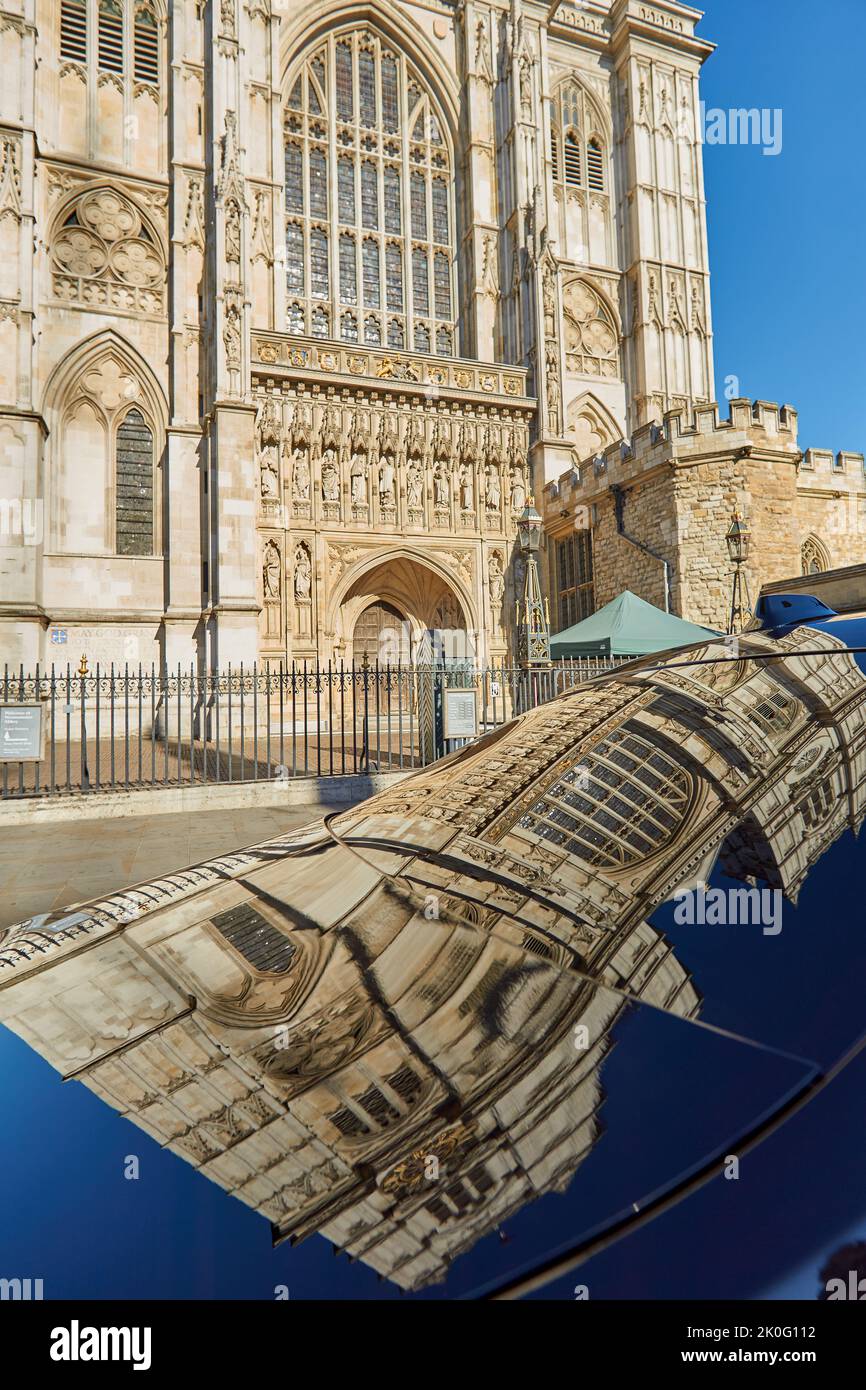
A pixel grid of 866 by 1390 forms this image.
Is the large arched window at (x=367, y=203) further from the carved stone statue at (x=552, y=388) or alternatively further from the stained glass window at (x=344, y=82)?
the carved stone statue at (x=552, y=388)

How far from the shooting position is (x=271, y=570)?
16922 mm

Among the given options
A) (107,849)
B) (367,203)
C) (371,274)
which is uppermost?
(367,203)

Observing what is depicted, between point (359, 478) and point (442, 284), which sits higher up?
point (442, 284)

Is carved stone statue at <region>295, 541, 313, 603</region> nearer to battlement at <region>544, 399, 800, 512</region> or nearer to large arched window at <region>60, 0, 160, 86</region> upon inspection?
battlement at <region>544, 399, 800, 512</region>

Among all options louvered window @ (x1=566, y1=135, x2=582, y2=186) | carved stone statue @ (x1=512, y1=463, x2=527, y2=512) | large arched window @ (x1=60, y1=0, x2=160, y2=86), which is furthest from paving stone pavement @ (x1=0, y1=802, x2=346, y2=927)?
louvered window @ (x1=566, y1=135, x2=582, y2=186)

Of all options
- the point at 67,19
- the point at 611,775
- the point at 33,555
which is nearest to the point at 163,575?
the point at 33,555

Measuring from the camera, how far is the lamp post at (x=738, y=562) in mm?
11969

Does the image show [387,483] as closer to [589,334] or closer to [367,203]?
[367,203]

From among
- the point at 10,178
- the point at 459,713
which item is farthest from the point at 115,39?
the point at 459,713

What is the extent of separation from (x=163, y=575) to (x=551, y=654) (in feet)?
33.6

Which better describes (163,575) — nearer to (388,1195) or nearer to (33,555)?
(33,555)

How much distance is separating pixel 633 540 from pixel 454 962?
1620cm

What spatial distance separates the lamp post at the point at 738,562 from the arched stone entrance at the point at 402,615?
7.43m

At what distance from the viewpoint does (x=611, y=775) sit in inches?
50.0
